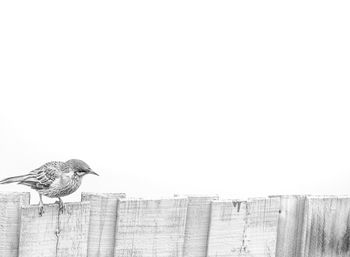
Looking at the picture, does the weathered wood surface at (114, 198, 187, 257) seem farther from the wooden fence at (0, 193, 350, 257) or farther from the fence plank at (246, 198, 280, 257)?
the fence plank at (246, 198, 280, 257)

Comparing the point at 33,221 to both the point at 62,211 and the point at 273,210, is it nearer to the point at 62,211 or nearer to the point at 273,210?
the point at 62,211

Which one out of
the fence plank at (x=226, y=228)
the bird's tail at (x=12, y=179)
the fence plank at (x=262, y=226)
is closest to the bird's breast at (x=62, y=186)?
the bird's tail at (x=12, y=179)

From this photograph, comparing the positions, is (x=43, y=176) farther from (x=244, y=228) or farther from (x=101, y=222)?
(x=244, y=228)

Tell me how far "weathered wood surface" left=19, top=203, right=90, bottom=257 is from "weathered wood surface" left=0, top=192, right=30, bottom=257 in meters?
0.05

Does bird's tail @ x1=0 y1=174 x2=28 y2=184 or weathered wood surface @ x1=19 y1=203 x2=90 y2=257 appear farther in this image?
bird's tail @ x1=0 y1=174 x2=28 y2=184

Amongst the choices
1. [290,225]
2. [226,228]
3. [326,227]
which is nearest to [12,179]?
[226,228]

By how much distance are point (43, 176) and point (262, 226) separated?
1.43m

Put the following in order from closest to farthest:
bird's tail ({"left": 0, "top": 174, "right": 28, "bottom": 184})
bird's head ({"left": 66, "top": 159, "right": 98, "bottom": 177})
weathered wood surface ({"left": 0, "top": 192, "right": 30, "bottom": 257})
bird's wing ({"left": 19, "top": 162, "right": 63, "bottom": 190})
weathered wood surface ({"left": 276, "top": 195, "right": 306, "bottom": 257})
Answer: weathered wood surface ({"left": 0, "top": 192, "right": 30, "bottom": 257})
bird's tail ({"left": 0, "top": 174, "right": 28, "bottom": 184})
bird's wing ({"left": 19, "top": 162, "right": 63, "bottom": 190})
bird's head ({"left": 66, "top": 159, "right": 98, "bottom": 177})
weathered wood surface ({"left": 276, "top": 195, "right": 306, "bottom": 257})

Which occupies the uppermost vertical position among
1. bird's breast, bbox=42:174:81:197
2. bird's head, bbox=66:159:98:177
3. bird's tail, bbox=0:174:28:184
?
bird's head, bbox=66:159:98:177

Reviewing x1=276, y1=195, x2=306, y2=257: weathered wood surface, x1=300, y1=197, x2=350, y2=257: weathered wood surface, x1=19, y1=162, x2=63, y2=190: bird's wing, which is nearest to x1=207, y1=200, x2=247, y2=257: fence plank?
x1=276, y1=195, x2=306, y2=257: weathered wood surface

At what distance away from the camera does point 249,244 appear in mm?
4484

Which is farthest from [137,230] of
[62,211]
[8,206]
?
[8,206]

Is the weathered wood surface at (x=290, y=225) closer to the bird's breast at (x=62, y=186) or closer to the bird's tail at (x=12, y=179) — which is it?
the bird's breast at (x=62, y=186)

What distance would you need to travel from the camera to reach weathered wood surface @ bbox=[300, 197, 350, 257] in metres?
4.73
